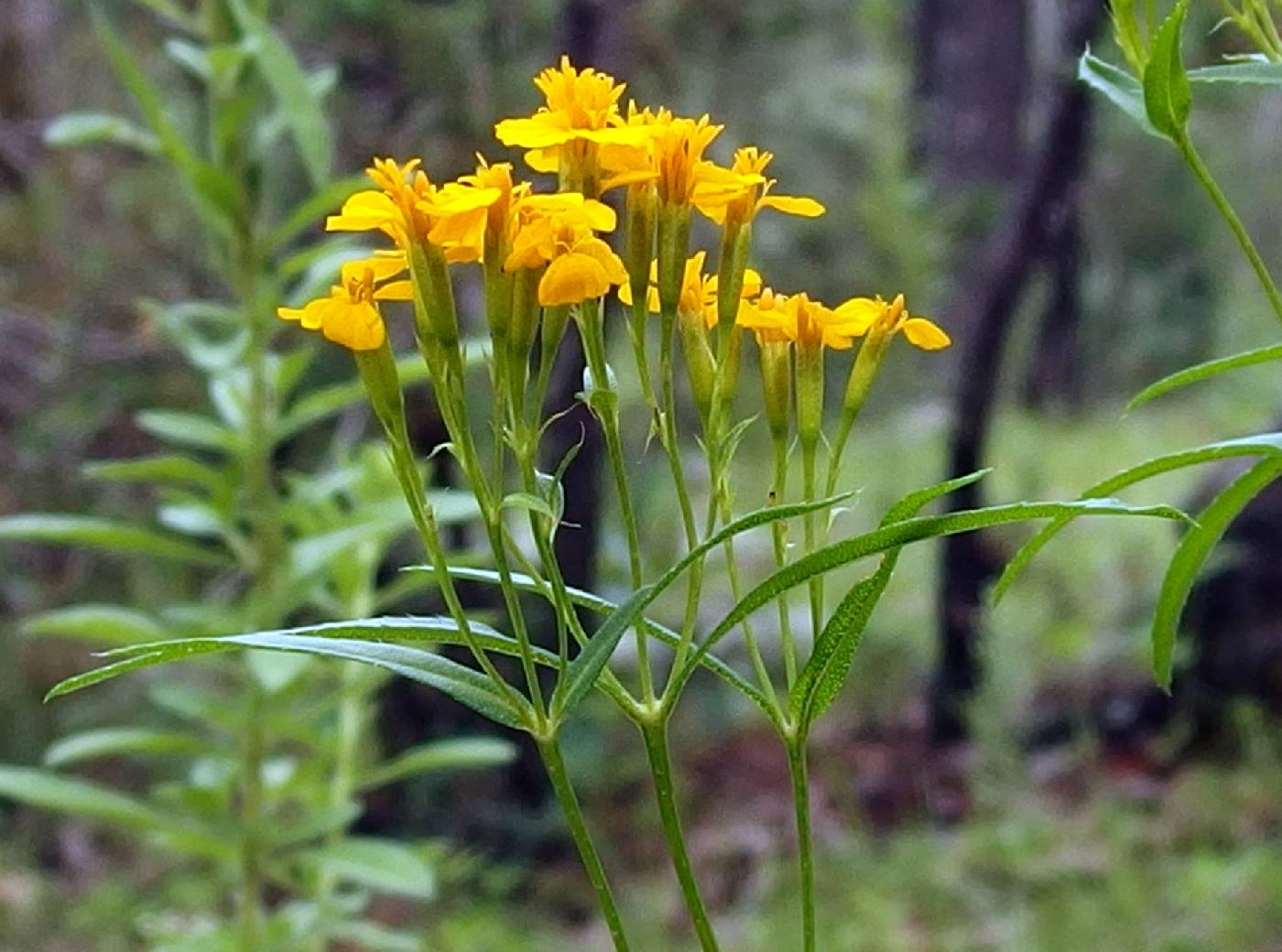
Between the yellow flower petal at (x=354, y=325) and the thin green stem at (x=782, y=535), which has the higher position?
the yellow flower petal at (x=354, y=325)

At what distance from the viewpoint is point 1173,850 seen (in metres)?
2.68

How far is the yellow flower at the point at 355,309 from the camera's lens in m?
0.50

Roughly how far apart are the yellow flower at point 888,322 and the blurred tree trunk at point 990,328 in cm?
211

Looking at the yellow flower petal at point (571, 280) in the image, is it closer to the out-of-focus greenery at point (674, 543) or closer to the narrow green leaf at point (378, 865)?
the narrow green leaf at point (378, 865)

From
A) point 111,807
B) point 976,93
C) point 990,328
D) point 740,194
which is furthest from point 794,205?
point 976,93

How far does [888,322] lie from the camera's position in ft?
1.93

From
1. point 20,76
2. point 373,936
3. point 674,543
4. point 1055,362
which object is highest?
point 20,76

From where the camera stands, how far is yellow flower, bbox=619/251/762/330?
56cm

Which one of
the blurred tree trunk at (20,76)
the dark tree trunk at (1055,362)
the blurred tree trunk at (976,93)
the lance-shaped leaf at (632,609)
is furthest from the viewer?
the dark tree trunk at (1055,362)

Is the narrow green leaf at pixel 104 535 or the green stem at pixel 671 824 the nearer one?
the green stem at pixel 671 824

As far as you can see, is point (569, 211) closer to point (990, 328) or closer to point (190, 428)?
point (190, 428)

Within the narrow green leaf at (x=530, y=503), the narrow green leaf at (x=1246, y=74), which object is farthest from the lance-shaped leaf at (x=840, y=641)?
the narrow green leaf at (x=1246, y=74)

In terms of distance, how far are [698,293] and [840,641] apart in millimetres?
157

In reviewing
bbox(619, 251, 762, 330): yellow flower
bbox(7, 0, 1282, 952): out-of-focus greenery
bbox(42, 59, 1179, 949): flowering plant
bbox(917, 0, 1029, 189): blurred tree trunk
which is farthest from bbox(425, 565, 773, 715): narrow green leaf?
bbox(917, 0, 1029, 189): blurred tree trunk
